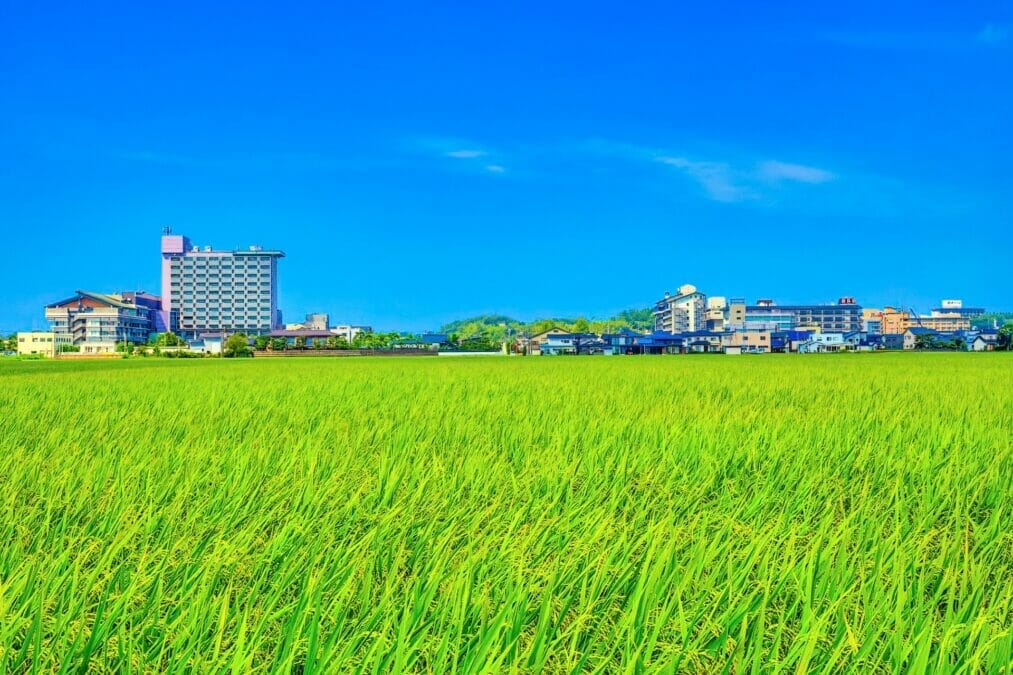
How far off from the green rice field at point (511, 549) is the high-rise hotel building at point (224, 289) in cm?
14248

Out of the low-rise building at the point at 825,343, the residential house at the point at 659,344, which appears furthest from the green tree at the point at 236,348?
the low-rise building at the point at 825,343

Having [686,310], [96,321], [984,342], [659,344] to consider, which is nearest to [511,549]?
[659,344]

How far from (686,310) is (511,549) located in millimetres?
149348

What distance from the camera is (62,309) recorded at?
11388cm

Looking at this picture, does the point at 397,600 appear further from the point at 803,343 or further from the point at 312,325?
the point at 312,325

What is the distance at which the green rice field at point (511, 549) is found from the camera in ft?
4.35

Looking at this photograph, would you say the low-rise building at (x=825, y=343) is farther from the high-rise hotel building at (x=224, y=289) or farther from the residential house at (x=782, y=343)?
the high-rise hotel building at (x=224, y=289)

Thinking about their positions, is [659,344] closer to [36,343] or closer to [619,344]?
[619,344]

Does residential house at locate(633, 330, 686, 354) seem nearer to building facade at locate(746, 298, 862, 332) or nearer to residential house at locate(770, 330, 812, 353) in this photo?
residential house at locate(770, 330, 812, 353)

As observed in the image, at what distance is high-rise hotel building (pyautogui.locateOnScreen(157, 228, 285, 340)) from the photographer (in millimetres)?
140625

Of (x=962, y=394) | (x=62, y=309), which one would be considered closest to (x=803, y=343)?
(x=962, y=394)

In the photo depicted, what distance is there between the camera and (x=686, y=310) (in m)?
147

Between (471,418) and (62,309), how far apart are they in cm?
12802

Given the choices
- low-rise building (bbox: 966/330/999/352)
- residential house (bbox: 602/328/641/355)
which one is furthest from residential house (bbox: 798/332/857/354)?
residential house (bbox: 602/328/641/355)
